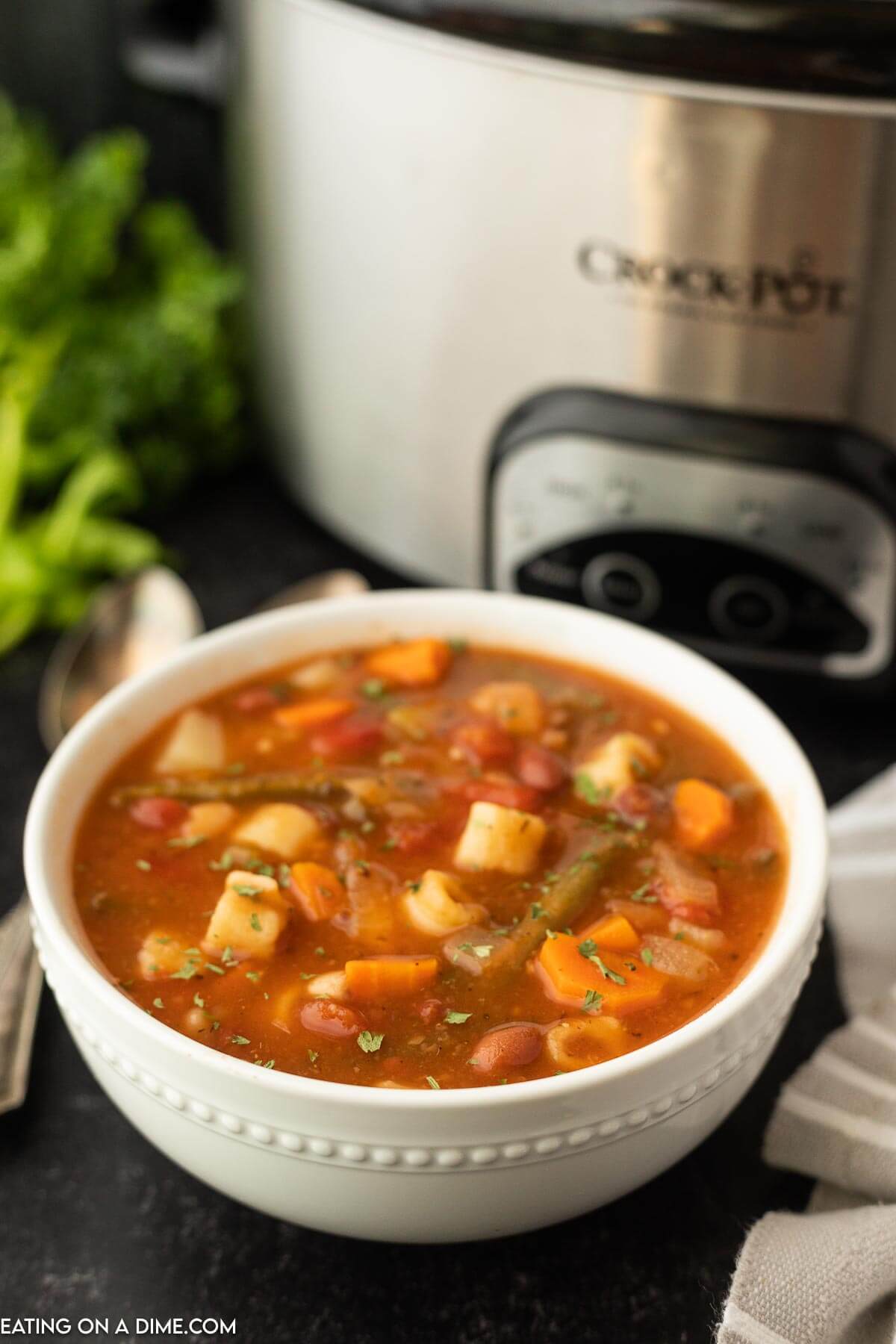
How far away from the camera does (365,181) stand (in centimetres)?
179

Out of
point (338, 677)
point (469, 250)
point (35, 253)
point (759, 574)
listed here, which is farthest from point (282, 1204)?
point (35, 253)

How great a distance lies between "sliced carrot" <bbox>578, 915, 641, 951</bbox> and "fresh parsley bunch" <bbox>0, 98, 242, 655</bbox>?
45.7 inches

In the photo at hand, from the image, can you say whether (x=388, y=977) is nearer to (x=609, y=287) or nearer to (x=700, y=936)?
(x=700, y=936)

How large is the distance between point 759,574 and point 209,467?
1.06 metres

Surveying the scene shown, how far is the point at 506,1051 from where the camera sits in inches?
45.3

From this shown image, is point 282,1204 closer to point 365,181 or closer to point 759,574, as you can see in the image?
point 759,574

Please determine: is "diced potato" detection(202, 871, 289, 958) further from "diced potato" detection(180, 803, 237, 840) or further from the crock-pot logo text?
the crock-pot logo text

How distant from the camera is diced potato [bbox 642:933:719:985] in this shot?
124 centimetres

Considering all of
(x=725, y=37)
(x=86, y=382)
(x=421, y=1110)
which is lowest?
(x=86, y=382)

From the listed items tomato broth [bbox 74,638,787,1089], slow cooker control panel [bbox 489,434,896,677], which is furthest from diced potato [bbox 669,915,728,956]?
slow cooker control panel [bbox 489,434,896,677]

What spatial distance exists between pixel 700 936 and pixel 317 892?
336 millimetres

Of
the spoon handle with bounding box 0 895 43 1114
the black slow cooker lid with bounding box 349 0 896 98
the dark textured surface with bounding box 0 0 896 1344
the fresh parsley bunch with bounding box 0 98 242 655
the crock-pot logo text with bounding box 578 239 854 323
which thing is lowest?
the dark textured surface with bounding box 0 0 896 1344

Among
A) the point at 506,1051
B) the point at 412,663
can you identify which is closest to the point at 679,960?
the point at 506,1051

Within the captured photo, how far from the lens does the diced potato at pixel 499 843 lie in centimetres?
136
